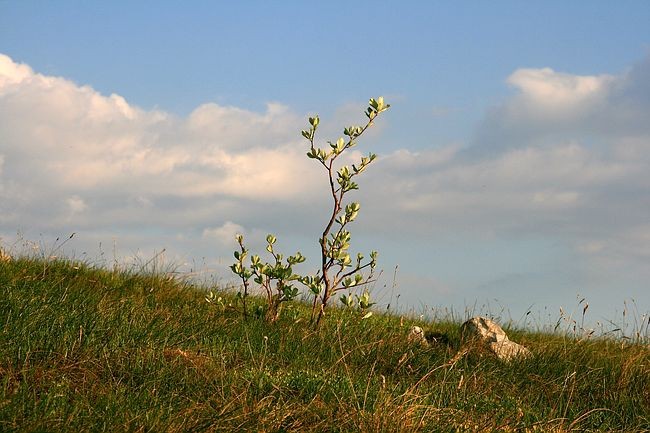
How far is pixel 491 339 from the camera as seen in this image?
32.4 feet

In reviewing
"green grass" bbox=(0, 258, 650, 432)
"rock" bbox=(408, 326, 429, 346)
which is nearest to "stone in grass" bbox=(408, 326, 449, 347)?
"rock" bbox=(408, 326, 429, 346)

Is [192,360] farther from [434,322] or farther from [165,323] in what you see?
[434,322]

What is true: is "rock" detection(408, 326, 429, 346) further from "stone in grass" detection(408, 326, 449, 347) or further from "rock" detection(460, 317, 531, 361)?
"rock" detection(460, 317, 531, 361)

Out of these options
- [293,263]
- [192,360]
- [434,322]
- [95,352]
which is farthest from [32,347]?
[434,322]

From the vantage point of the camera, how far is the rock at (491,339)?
961 cm

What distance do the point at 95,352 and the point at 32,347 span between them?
0.53 meters

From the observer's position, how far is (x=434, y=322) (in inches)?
496

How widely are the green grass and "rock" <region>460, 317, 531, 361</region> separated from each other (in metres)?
0.26

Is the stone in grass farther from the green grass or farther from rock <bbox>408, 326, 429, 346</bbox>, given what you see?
the green grass

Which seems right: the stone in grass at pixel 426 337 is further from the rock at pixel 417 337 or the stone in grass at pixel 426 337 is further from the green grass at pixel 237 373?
the green grass at pixel 237 373

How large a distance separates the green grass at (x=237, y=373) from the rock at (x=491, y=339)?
256mm

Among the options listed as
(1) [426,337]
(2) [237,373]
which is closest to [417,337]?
(1) [426,337]

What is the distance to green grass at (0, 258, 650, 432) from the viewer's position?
5582 millimetres

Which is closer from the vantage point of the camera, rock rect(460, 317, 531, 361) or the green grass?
the green grass
